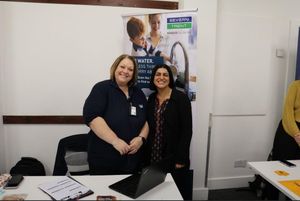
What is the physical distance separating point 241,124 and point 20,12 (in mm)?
2840

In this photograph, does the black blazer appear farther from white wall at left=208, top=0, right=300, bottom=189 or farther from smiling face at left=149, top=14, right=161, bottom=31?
white wall at left=208, top=0, right=300, bottom=189

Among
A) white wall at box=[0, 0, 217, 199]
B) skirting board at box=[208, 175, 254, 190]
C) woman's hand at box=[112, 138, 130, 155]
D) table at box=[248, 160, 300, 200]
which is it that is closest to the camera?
table at box=[248, 160, 300, 200]

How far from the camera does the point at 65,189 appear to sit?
1481mm

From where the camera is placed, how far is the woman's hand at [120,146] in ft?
5.77

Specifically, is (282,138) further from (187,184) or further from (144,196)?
(144,196)

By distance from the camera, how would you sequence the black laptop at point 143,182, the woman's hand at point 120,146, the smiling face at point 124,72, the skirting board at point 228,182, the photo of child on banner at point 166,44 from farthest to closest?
the skirting board at point 228,182 < the photo of child on banner at point 166,44 < the smiling face at point 124,72 < the woman's hand at point 120,146 < the black laptop at point 143,182

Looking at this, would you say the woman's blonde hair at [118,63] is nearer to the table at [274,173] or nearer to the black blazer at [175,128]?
the black blazer at [175,128]

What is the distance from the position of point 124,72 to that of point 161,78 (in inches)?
16.3

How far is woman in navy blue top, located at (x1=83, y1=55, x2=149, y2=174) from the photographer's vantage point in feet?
6.01

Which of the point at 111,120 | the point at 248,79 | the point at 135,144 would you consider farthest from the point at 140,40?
the point at 248,79

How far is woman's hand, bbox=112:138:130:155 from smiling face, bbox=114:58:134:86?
17.4 inches

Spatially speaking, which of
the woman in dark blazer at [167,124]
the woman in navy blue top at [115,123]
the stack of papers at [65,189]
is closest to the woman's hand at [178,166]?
the woman in dark blazer at [167,124]

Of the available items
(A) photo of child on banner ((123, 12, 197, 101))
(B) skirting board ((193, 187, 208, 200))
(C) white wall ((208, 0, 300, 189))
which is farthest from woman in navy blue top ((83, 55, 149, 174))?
(C) white wall ((208, 0, 300, 189))

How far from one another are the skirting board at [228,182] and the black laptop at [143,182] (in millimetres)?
1864
